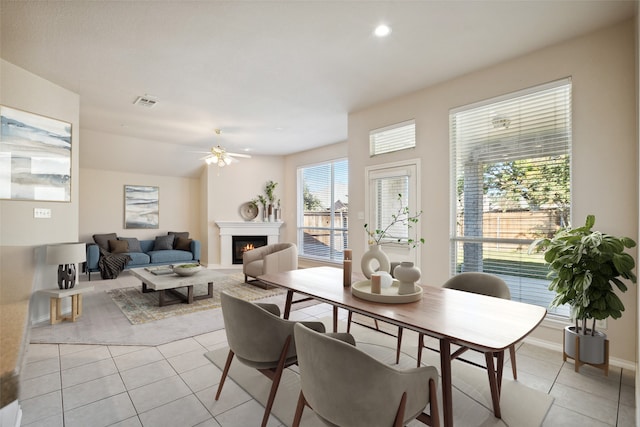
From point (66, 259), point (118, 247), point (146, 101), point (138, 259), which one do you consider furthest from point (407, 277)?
point (118, 247)

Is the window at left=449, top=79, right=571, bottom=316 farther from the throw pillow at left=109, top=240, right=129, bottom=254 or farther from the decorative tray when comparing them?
the throw pillow at left=109, top=240, right=129, bottom=254

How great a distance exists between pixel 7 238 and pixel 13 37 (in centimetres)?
Answer: 191

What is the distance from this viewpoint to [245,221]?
765 cm

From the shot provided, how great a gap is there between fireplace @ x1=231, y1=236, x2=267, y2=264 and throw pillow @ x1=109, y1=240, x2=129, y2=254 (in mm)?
2182

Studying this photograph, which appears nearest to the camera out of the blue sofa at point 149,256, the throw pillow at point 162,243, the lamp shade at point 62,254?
the lamp shade at point 62,254

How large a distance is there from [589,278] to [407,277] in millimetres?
1495

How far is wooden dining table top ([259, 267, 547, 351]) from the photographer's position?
138 cm

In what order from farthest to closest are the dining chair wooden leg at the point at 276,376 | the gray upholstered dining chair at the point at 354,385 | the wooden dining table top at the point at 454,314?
the dining chair wooden leg at the point at 276,376 → the wooden dining table top at the point at 454,314 → the gray upholstered dining chair at the point at 354,385

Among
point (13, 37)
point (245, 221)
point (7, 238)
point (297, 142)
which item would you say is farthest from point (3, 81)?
point (245, 221)

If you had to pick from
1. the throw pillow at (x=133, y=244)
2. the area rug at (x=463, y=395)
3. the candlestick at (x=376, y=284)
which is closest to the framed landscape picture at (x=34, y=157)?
the area rug at (x=463, y=395)

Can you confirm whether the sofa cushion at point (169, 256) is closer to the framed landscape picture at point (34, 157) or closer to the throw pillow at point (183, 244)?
the throw pillow at point (183, 244)


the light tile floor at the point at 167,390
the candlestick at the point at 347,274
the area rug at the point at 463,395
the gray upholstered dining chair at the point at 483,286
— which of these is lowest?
the light tile floor at the point at 167,390

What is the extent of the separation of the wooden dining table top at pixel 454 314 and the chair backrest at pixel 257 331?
379 millimetres

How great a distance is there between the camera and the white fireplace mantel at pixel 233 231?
7273mm
